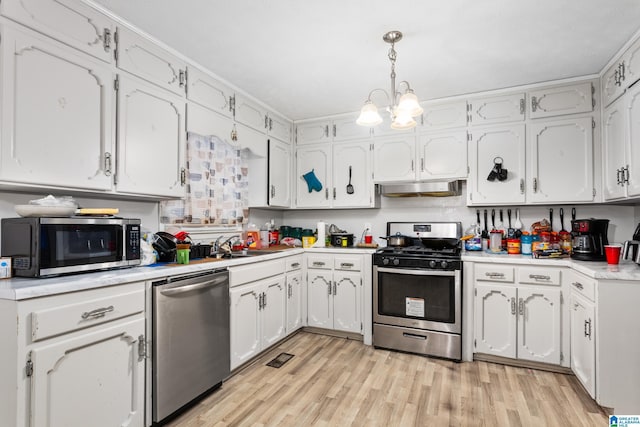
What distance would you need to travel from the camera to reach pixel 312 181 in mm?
3832

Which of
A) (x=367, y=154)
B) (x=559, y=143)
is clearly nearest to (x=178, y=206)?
(x=367, y=154)

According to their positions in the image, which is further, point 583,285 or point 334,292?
point 334,292

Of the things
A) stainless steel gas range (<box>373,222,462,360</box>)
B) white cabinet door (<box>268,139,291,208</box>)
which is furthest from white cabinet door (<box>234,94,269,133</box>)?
stainless steel gas range (<box>373,222,462,360</box>)

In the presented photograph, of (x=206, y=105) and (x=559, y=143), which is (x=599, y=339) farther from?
(x=206, y=105)

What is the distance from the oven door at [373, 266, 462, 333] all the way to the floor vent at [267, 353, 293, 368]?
34.4 inches

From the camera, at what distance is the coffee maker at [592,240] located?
241cm

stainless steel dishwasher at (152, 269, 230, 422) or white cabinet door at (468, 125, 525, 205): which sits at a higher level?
white cabinet door at (468, 125, 525, 205)

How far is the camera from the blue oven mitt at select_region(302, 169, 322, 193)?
3812mm

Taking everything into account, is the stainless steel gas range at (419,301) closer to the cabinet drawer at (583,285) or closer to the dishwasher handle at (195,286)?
the cabinet drawer at (583,285)

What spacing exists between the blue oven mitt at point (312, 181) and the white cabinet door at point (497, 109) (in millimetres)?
1708

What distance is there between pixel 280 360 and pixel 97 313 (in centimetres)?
161

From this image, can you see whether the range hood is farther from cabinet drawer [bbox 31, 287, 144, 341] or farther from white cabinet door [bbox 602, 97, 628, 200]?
cabinet drawer [bbox 31, 287, 144, 341]

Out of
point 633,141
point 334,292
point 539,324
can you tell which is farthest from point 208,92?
point 539,324

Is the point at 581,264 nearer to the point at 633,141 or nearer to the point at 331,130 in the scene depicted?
the point at 633,141
